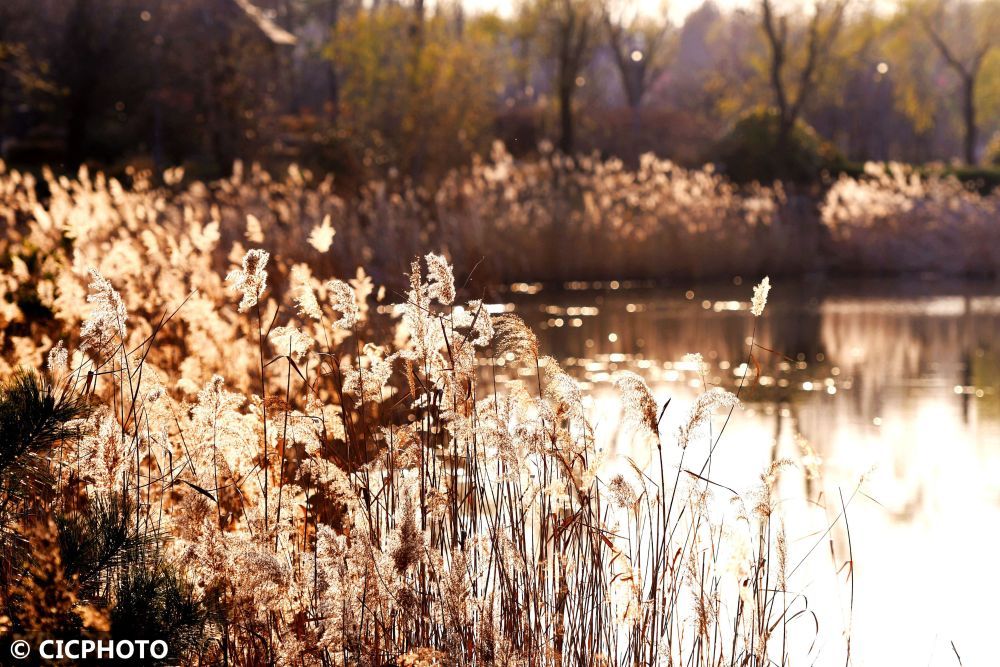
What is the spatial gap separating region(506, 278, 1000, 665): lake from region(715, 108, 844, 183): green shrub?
7803mm

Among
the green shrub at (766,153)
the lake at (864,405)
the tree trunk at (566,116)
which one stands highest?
the tree trunk at (566,116)

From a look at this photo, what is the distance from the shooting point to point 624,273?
54.4 feet

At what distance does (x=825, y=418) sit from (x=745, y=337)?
3971 millimetres

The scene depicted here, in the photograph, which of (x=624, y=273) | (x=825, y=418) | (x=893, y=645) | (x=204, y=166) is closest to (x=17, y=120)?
(x=204, y=166)

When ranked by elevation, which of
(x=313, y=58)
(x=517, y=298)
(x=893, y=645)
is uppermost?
(x=313, y=58)

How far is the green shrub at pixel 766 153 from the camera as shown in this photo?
25.0 metres

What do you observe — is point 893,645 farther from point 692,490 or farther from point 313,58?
point 313,58

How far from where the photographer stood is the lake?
A: 483 centimetres

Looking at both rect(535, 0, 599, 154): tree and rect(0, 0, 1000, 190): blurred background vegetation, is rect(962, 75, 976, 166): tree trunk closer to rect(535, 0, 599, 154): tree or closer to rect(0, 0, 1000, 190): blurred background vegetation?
rect(0, 0, 1000, 190): blurred background vegetation

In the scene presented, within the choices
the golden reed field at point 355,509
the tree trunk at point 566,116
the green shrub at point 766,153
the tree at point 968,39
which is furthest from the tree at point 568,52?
the golden reed field at point 355,509

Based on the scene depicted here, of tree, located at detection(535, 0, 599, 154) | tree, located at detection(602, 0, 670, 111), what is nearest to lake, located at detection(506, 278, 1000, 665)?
tree, located at detection(535, 0, 599, 154)

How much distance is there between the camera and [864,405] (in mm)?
8867

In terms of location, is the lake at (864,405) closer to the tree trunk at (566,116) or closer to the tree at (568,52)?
the tree at (568,52)

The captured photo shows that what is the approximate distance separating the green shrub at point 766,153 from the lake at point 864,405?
7.80 meters
